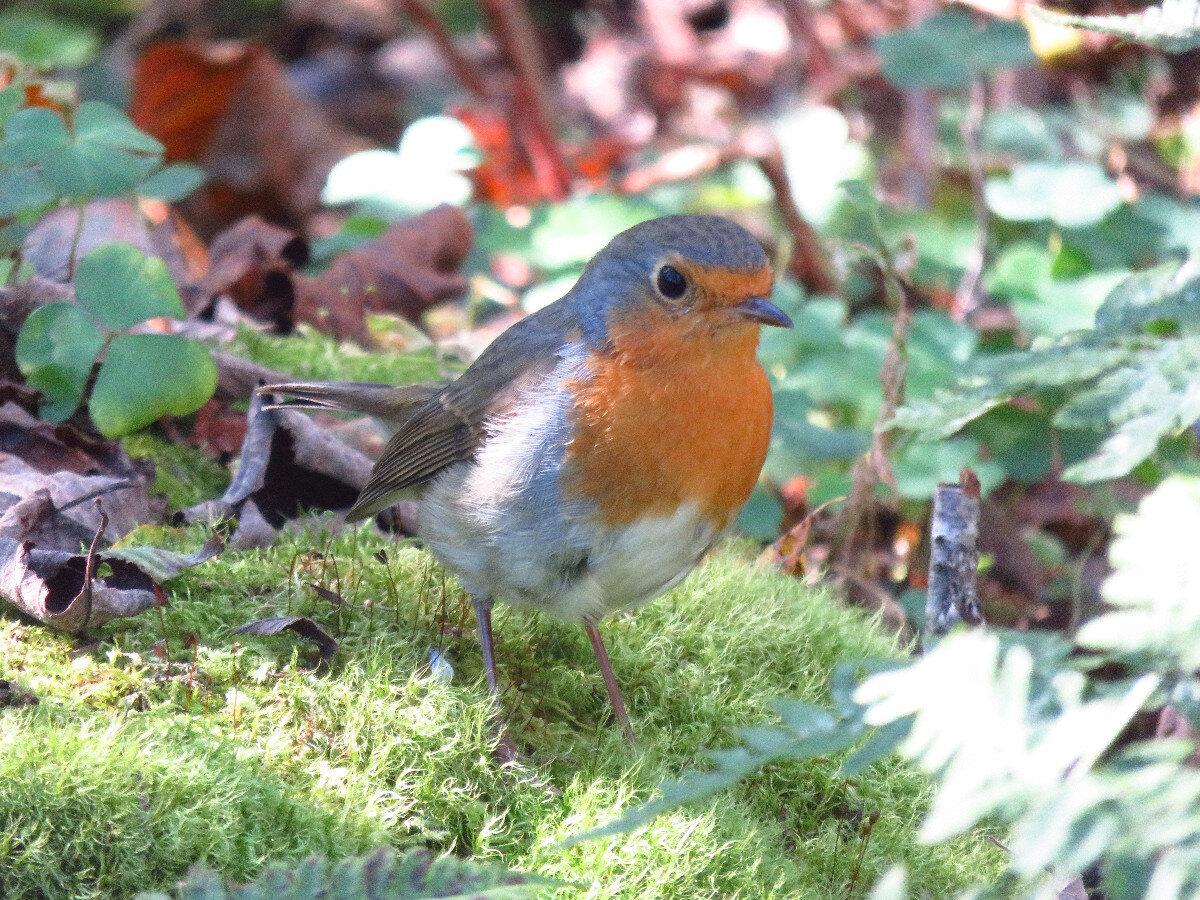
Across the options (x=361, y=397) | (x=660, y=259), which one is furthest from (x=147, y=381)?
(x=660, y=259)

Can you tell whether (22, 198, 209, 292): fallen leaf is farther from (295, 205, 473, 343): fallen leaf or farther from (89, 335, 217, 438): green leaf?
(89, 335, 217, 438): green leaf

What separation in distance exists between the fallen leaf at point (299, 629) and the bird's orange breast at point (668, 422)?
0.60 m

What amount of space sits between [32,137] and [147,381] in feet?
2.26

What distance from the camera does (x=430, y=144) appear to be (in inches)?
197

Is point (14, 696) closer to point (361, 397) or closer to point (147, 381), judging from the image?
point (147, 381)

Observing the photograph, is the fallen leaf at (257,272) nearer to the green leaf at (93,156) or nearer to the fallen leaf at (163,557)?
the green leaf at (93,156)

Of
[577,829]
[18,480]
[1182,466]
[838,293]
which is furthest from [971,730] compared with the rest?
[838,293]

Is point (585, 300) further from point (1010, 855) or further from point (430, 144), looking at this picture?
point (430, 144)

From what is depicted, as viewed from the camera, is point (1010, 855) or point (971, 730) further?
point (1010, 855)

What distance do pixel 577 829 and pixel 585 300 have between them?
1307 mm

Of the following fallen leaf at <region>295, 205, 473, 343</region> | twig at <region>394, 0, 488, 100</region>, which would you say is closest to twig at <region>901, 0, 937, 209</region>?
twig at <region>394, 0, 488, 100</region>

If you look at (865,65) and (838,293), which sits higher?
(865,65)

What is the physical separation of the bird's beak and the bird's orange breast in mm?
51

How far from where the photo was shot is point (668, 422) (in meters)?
2.70
